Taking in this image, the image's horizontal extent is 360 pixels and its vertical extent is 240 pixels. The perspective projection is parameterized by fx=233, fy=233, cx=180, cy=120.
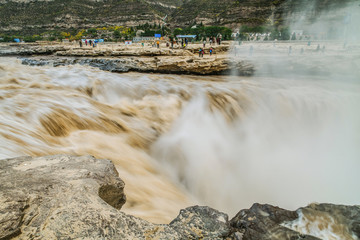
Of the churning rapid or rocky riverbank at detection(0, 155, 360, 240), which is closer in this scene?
rocky riverbank at detection(0, 155, 360, 240)

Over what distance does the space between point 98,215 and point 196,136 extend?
4.22m

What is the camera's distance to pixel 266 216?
1.68m

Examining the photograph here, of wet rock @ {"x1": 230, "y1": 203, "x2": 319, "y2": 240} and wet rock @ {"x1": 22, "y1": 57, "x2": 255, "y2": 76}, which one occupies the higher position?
wet rock @ {"x1": 22, "y1": 57, "x2": 255, "y2": 76}

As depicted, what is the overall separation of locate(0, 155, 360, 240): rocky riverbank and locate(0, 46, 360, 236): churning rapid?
2.75 ft

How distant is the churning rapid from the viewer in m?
3.58

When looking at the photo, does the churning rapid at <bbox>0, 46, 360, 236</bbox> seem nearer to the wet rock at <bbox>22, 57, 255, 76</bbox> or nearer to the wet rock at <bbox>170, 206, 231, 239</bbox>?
the wet rock at <bbox>170, 206, 231, 239</bbox>

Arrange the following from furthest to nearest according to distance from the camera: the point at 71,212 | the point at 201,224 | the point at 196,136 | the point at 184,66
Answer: the point at 184,66 → the point at 196,136 → the point at 201,224 → the point at 71,212

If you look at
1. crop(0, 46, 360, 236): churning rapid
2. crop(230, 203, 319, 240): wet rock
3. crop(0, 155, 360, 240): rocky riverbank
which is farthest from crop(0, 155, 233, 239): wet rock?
crop(0, 46, 360, 236): churning rapid

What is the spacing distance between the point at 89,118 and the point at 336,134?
6611 millimetres

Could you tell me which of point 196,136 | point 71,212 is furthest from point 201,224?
A: point 196,136

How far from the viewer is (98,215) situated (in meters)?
1.34

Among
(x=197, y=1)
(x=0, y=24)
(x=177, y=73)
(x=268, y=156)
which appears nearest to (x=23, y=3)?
(x=0, y=24)

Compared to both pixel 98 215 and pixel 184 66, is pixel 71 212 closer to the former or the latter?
pixel 98 215

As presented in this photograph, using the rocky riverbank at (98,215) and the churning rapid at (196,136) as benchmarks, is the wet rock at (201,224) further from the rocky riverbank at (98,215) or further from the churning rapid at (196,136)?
the churning rapid at (196,136)
